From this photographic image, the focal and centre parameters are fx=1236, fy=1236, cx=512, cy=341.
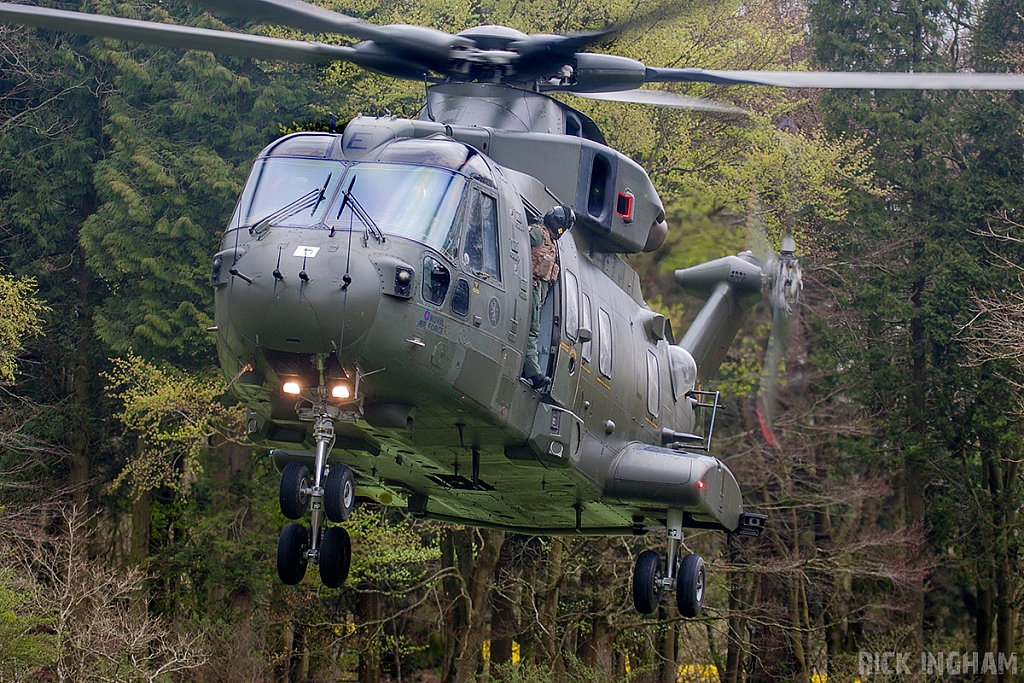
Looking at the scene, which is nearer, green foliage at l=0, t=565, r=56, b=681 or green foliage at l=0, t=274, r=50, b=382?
green foliage at l=0, t=565, r=56, b=681

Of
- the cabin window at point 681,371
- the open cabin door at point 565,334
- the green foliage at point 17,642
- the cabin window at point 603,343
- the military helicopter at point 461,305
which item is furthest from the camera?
the green foliage at point 17,642

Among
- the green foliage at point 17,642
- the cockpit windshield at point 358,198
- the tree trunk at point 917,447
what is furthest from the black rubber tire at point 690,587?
the tree trunk at point 917,447

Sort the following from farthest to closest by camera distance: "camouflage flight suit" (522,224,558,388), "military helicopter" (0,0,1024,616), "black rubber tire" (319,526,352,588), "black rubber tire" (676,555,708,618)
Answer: "black rubber tire" (676,555,708,618)
"black rubber tire" (319,526,352,588)
"camouflage flight suit" (522,224,558,388)
"military helicopter" (0,0,1024,616)

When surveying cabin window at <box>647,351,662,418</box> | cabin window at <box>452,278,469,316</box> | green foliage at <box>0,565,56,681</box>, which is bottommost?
green foliage at <box>0,565,56,681</box>

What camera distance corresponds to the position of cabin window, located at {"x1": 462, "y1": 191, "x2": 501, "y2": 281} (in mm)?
9641

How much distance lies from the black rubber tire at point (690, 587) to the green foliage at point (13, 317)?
13.8m

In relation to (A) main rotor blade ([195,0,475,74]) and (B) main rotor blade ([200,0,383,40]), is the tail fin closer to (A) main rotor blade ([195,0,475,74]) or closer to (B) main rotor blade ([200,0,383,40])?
(A) main rotor blade ([195,0,475,74])

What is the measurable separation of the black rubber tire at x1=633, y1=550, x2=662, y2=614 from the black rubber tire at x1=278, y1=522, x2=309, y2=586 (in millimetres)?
3402

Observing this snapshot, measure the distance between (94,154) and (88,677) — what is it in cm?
1306

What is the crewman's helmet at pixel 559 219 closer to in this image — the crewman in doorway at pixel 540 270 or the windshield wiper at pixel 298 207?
the crewman in doorway at pixel 540 270

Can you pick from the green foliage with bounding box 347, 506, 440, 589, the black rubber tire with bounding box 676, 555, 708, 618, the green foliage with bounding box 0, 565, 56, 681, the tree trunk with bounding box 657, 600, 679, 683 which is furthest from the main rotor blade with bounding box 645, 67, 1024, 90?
the tree trunk with bounding box 657, 600, 679, 683

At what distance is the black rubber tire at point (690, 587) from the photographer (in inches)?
481

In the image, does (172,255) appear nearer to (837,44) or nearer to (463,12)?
(463,12)

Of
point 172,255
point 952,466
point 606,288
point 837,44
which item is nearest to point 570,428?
point 606,288
